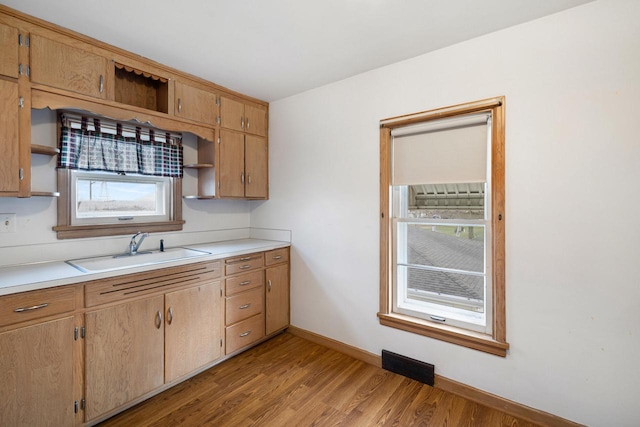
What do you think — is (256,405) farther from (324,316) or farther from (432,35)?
(432,35)

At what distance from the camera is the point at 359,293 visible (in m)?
2.61

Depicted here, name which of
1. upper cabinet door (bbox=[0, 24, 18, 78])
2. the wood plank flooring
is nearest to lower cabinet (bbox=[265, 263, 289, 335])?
the wood plank flooring

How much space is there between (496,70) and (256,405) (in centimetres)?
279

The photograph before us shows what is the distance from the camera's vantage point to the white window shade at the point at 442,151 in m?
2.04

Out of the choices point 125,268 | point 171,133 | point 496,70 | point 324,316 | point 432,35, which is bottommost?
point 324,316

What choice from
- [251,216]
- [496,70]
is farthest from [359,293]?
[496,70]

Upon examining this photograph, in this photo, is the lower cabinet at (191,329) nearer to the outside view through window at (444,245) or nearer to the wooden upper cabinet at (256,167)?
the wooden upper cabinet at (256,167)

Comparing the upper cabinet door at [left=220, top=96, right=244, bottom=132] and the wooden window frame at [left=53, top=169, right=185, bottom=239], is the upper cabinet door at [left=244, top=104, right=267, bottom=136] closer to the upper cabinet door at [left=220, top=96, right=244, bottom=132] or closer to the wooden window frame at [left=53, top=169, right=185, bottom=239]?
the upper cabinet door at [left=220, top=96, right=244, bottom=132]

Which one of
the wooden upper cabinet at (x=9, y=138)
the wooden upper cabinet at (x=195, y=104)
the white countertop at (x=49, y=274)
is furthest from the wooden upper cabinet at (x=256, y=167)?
the wooden upper cabinet at (x=9, y=138)

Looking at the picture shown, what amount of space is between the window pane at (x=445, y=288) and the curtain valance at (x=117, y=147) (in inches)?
91.8

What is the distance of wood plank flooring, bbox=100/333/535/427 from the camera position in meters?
1.86

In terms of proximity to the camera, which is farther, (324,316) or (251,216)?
(251,216)

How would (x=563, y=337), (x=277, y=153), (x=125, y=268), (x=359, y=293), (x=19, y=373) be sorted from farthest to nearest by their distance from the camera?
(x=277, y=153)
(x=359, y=293)
(x=125, y=268)
(x=563, y=337)
(x=19, y=373)

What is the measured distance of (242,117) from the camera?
9.82ft
